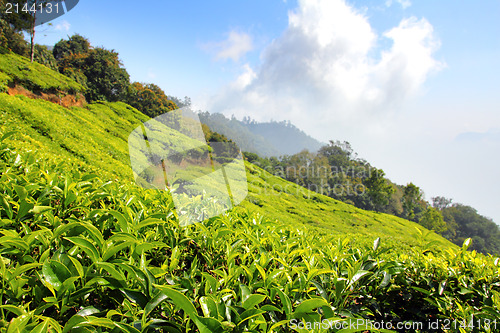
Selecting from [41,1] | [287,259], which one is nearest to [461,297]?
[287,259]

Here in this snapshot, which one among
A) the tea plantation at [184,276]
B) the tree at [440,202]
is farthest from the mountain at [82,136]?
the tree at [440,202]

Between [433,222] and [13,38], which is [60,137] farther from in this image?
[433,222]

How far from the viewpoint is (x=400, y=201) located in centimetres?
5334

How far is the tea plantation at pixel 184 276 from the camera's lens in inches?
33.1

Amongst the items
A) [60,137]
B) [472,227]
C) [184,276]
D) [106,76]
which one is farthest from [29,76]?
[472,227]

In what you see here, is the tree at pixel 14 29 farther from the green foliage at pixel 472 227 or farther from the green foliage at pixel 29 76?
the green foliage at pixel 472 227

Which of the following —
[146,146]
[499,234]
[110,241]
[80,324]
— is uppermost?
[499,234]

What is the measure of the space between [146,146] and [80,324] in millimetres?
1640

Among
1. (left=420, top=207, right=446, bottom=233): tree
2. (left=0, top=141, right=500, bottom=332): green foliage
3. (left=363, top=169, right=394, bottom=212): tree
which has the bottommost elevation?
(left=0, top=141, right=500, bottom=332): green foliage

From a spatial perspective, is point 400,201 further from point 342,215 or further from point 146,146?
point 146,146

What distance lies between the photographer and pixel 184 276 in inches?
45.6

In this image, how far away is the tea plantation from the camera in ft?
2.76

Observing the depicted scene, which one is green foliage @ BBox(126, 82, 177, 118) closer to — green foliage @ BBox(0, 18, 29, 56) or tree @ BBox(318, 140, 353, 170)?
green foliage @ BBox(0, 18, 29, 56)

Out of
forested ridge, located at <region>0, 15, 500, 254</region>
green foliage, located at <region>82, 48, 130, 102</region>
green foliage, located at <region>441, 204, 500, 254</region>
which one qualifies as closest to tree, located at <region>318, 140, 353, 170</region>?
forested ridge, located at <region>0, 15, 500, 254</region>
